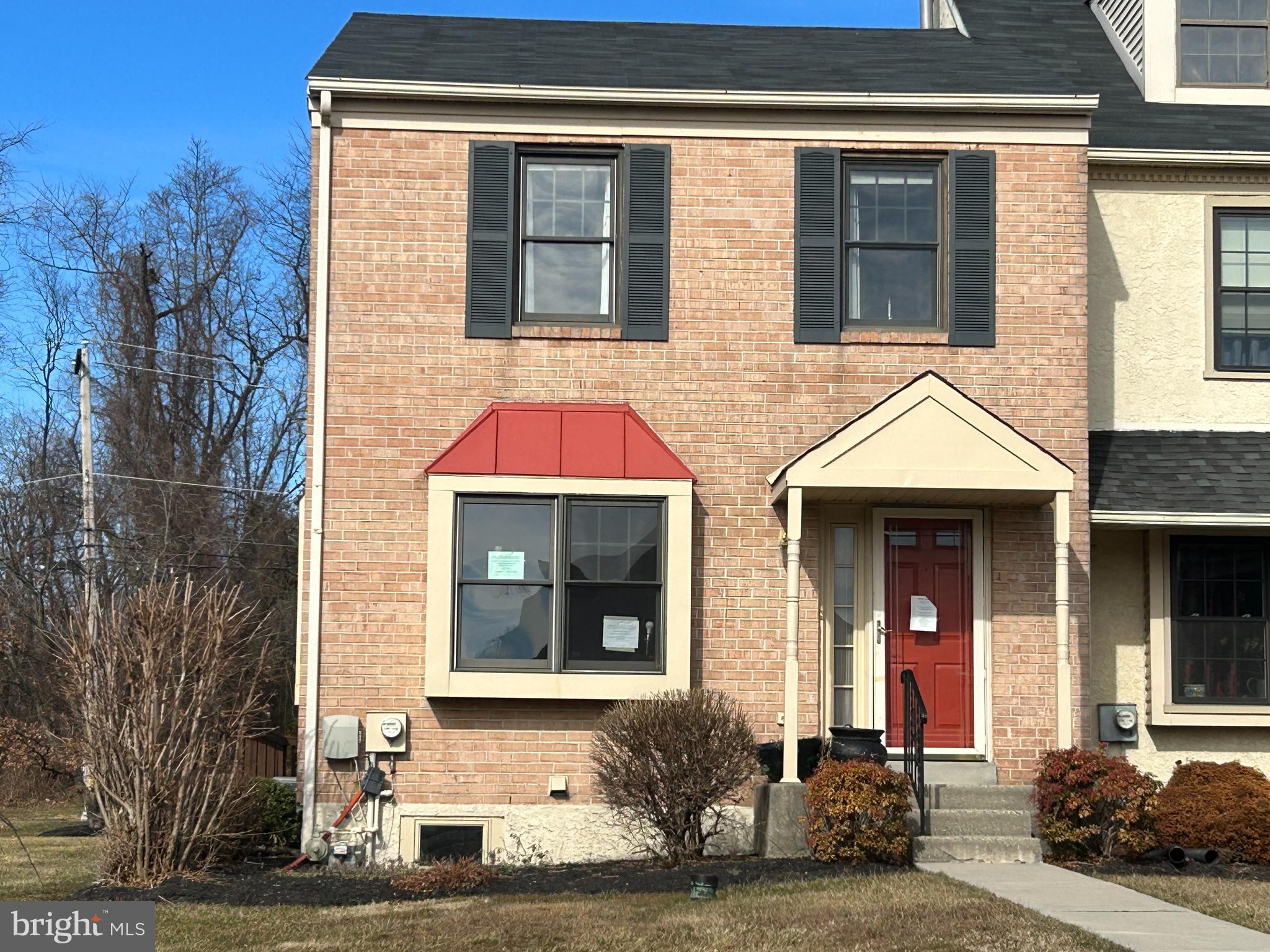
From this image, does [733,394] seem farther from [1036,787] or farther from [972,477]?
Answer: [1036,787]

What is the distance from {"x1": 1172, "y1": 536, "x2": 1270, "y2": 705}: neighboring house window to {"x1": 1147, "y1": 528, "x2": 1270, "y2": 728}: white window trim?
9 centimetres

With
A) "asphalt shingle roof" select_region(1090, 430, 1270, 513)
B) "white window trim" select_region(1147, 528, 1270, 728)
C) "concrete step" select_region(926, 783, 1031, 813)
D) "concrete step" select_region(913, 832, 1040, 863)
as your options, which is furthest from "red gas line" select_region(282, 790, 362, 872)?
"white window trim" select_region(1147, 528, 1270, 728)

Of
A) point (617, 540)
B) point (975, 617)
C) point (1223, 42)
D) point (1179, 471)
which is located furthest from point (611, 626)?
point (1223, 42)

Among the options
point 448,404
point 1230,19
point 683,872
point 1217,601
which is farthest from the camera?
point 1230,19

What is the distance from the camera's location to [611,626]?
12477 millimetres

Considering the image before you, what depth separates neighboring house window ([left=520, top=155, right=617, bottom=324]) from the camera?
1312 centimetres

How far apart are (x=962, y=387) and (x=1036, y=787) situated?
3403 millimetres

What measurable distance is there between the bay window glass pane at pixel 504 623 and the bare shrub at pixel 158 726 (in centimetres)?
194

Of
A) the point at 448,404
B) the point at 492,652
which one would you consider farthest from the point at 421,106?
the point at 492,652

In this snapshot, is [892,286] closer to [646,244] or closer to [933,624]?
[646,244]

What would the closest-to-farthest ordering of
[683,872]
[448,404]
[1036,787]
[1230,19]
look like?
1. [683,872]
2. [1036,787]
3. [448,404]
4. [1230,19]

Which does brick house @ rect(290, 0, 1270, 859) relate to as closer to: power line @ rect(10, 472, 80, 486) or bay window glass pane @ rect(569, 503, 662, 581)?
bay window glass pane @ rect(569, 503, 662, 581)

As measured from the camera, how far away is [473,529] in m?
12.5

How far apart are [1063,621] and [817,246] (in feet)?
12.4
